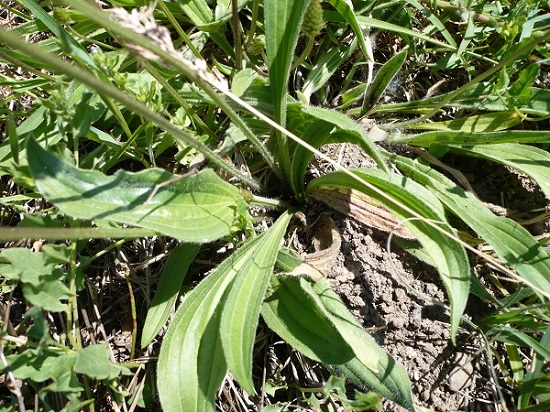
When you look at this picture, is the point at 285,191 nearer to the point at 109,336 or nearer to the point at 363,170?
the point at 363,170

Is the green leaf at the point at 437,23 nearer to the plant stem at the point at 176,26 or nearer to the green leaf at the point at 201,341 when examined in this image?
the plant stem at the point at 176,26

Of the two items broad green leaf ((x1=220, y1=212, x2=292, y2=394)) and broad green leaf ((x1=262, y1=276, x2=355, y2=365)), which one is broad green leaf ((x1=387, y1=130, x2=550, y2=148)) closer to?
broad green leaf ((x1=220, y1=212, x2=292, y2=394))

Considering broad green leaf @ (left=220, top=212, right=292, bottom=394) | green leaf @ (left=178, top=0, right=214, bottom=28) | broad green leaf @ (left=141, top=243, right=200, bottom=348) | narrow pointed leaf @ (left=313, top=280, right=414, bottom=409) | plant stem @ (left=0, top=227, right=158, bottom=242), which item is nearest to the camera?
plant stem @ (left=0, top=227, right=158, bottom=242)

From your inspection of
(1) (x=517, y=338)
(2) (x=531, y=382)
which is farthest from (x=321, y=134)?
(2) (x=531, y=382)

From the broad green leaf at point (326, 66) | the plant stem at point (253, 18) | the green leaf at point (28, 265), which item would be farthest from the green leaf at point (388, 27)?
the green leaf at point (28, 265)

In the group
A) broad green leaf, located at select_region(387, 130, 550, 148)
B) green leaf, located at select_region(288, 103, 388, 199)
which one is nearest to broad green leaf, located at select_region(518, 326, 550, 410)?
broad green leaf, located at select_region(387, 130, 550, 148)

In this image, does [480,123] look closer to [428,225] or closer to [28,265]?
[428,225]
